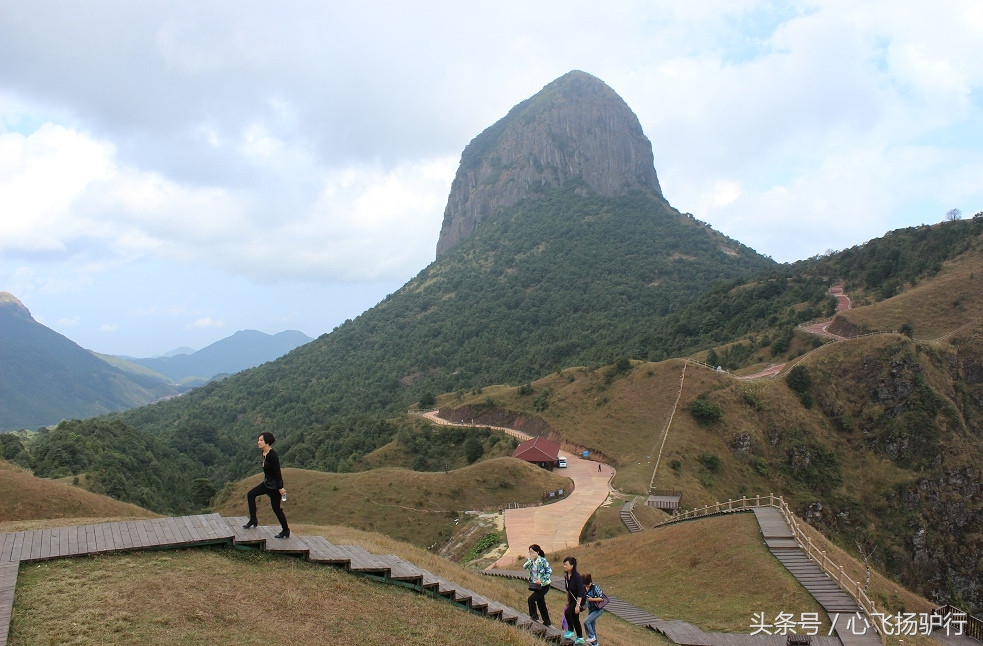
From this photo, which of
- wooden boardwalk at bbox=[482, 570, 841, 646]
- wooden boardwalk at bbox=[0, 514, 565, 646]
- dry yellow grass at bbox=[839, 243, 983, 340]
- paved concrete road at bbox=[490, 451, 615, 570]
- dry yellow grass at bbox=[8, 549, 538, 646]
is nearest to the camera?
dry yellow grass at bbox=[8, 549, 538, 646]

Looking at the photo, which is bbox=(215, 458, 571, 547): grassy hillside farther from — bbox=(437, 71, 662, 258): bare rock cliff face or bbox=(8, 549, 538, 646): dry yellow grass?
bbox=(437, 71, 662, 258): bare rock cliff face

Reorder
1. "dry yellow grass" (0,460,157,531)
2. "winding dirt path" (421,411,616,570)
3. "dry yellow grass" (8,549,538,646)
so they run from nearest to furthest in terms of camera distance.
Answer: "dry yellow grass" (8,549,538,646), "dry yellow grass" (0,460,157,531), "winding dirt path" (421,411,616,570)

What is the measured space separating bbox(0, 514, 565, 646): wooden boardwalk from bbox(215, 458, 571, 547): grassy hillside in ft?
87.0

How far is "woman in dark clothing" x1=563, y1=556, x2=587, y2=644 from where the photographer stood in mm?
10773

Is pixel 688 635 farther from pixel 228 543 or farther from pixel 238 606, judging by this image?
pixel 228 543

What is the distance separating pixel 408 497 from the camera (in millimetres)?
41375

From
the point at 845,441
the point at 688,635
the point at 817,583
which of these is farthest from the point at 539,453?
the point at 688,635

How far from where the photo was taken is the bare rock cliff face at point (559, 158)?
181m

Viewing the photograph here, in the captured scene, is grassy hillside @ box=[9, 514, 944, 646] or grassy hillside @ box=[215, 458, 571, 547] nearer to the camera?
grassy hillside @ box=[9, 514, 944, 646]

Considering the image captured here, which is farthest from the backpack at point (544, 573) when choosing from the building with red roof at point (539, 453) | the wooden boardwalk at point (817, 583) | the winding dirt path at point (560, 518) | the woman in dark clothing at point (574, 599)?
the building with red roof at point (539, 453)

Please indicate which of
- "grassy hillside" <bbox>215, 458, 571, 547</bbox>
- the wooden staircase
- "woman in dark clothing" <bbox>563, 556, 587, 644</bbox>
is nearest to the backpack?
"woman in dark clothing" <bbox>563, 556, 587, 644</bbox>

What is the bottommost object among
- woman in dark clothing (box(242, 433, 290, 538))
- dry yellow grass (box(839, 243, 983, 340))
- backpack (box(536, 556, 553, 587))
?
backpack (box(536, 556, 553, 587))

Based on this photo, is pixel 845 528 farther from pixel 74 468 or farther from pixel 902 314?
pixel 74 468

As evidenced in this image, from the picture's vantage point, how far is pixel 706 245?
153375 mm
